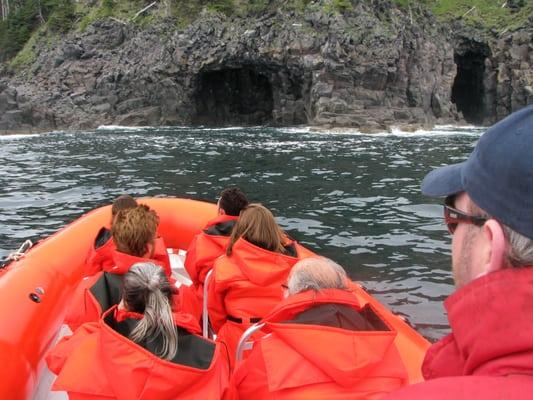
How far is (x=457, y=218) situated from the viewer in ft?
4.61

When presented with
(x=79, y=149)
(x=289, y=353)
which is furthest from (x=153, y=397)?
(x=79, y=149)

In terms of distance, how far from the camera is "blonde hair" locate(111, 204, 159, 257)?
4.07 metres

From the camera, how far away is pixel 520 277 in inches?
44.7

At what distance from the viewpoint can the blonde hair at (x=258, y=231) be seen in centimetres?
399

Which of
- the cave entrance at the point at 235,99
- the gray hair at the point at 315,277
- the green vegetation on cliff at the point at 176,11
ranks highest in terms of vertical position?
the green vegetation on cliff at the point at 176,11

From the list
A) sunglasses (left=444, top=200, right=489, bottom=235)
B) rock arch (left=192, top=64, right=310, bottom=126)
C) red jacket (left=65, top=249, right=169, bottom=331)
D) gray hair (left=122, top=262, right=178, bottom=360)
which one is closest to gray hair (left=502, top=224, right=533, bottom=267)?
sunglasses (left=444, top=200, right=489, bottom=235)

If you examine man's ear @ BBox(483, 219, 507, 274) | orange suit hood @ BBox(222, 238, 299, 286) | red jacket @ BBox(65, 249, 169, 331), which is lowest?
red jacket @ BBox(65, 249, 169, 331)

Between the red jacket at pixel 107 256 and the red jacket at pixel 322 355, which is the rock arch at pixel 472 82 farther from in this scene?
the red jacket at pixel 322 355

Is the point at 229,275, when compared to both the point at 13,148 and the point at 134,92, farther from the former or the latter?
the point at 134,92

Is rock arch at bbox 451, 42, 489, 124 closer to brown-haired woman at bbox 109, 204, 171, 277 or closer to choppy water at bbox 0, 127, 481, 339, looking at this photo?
choppy water at bbox 0, 127, 481, 339

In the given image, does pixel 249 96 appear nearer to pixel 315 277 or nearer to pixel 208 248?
pixel 208 248

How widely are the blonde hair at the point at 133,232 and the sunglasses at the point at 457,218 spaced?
10.1 feet

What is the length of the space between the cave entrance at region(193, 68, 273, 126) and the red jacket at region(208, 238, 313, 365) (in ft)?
165

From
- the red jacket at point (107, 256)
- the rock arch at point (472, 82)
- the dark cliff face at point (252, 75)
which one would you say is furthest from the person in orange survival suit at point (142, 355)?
the rock arch at point (472, 82)
